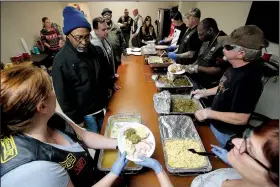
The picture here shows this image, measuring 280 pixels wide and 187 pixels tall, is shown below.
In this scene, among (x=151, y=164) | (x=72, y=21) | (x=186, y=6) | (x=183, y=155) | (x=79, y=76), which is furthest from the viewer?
(x=186, y=6)

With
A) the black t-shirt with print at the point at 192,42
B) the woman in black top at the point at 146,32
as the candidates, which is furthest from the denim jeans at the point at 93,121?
Result: the woman in black top at the point at 146,32

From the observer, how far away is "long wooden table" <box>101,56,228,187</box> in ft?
3.54

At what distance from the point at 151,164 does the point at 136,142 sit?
0.69ft

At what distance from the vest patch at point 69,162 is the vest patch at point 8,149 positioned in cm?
21

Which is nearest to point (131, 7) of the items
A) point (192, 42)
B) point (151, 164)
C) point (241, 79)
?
point (192, 42)

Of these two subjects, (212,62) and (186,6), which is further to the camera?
(186,6)

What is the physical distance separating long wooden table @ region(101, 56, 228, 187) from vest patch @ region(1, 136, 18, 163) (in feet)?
2.31

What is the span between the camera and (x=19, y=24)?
15.5ft

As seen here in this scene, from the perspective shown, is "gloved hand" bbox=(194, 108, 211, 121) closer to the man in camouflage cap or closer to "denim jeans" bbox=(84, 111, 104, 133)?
the man in camouflage cap

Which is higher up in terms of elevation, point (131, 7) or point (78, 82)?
point (131, 7)

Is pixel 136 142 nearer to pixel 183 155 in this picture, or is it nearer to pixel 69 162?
pixel 183 155

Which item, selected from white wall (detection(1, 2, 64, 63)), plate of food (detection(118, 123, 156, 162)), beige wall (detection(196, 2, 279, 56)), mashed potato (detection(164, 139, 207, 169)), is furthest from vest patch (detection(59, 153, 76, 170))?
white wall (detection(1, 2, 64, 63))

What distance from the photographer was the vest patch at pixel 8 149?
0.65m

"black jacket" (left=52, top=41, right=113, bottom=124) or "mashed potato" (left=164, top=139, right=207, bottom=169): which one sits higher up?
"black jacket" (left=52, top=41, right=113, bottom=124)
